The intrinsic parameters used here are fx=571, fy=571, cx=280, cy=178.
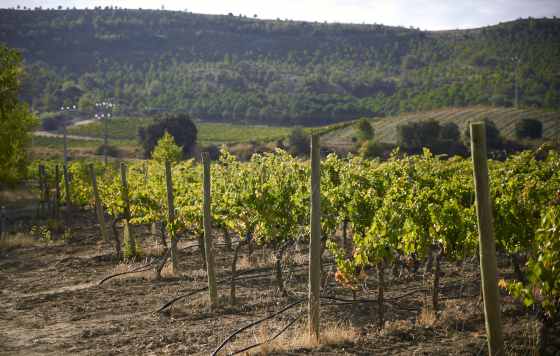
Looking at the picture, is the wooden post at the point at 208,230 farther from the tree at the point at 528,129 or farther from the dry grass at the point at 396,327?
the tree at the point at 528,129

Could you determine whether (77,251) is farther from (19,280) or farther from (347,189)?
(347,189)

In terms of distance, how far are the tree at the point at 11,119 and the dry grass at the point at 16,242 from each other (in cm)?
187

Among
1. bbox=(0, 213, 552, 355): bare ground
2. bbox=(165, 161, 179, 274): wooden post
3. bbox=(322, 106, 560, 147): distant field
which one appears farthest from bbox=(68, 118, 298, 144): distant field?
bbox=(0, 213, 552, 355): bare ground

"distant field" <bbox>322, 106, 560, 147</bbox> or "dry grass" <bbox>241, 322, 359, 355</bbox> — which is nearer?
"dry grass" <bbox>241, 322, 359, 355</bbox>

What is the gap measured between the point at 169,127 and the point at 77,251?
48436mm

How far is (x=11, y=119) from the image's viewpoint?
18.0 meters

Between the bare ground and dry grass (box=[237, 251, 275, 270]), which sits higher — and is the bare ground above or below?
above

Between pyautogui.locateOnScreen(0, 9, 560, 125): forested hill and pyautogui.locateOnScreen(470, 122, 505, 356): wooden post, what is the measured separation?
92.6 meters

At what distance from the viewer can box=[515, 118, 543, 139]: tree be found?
57531mm

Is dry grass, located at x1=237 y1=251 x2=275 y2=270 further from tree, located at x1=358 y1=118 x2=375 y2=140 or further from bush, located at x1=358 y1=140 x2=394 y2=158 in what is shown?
tree, located at x1=358 y1=118 x2=375 y2=140

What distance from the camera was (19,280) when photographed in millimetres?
12922

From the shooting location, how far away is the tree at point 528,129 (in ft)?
189

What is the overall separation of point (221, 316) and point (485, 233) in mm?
5009

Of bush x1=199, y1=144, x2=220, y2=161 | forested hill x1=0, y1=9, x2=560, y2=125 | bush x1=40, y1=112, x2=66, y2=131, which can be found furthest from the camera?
forested hill x1=0, y1=9, x2=560, y2=125
